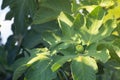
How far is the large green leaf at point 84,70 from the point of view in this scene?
3.32 feet

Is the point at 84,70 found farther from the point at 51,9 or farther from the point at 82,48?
the point at 51,9

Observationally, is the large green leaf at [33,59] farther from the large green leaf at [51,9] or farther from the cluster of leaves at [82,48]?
the large green leaf at [51,9]

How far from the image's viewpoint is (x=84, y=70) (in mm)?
1014

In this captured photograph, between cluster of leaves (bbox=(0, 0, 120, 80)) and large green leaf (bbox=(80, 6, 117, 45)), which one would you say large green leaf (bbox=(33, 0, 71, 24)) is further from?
large green leaf (bbox=(80, 6, 117, 45))

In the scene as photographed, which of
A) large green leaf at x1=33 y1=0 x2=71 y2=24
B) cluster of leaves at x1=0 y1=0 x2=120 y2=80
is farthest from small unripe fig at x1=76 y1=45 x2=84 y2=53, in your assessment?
large green leaf at x1=33 y1=0 x2=71 y2=24

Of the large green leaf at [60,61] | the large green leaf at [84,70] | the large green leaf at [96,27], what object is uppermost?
the large green leaf at [96,27]

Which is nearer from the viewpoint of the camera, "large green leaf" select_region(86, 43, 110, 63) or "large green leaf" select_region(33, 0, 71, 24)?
"large green leaf" select_region(86, 43, 110, 63)

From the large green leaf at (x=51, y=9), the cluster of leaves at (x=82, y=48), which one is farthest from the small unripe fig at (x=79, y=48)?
the large green leaf at (x=51, y=9)

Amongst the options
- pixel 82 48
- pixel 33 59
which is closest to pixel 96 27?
pixel 82 48

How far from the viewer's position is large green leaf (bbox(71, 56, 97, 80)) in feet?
3.32

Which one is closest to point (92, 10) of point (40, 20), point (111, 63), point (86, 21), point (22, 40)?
point (86, 21)

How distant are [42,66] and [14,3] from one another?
0.55 meters

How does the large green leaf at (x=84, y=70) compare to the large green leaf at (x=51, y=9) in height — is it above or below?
below

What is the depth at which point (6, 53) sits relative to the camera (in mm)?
1499
